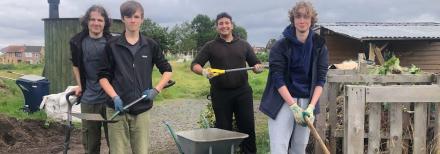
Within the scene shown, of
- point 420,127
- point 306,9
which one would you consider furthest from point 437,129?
point 306,9

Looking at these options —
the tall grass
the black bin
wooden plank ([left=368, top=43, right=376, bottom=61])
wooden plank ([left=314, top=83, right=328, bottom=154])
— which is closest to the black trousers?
wooden plank ([left=314, top=83, right=328, bottom=154])

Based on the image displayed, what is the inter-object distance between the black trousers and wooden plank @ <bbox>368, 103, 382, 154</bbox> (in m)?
1.50

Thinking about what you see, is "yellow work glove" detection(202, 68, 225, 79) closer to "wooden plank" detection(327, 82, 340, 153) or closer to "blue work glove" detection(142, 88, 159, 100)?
"wooden plank" detection(327, 82, 340, 153)

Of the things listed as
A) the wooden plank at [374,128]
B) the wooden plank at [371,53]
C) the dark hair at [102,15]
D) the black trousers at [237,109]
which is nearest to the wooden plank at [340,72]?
the black trousers at [237,109]

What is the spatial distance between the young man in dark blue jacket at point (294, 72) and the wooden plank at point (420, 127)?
3.26 ft

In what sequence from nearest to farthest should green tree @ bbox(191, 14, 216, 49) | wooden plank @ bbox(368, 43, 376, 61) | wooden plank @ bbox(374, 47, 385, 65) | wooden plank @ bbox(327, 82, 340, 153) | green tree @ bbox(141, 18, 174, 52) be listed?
1. wooden plank @ bbox(327, 82, 340, 153)
2. wooden plank @ bbox(374, 47, 385, 65)
3. wooden plank @ bbox(368, 43, 376, 61)
4. green tree @ bbox(141, 18, 174, 52)
5. green tree @ bbox(191, 14, 216, 49)

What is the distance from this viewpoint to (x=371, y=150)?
14.8 ft

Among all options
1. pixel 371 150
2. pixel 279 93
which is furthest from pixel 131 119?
pixel 371 150

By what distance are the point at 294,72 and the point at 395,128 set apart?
1169mm

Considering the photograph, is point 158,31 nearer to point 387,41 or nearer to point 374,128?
point 387,41

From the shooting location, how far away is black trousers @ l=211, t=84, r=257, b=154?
5.56 meters

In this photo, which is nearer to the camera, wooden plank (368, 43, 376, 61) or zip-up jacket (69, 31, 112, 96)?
zip-up jacket (69, 31, 112, 96)

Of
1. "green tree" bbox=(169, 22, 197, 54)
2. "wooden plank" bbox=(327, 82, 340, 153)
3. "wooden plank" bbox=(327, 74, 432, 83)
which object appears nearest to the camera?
"wooden plank" bbox=(327, 74, 432, 83)

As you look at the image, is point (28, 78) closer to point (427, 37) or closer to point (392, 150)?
point (392, 150)
